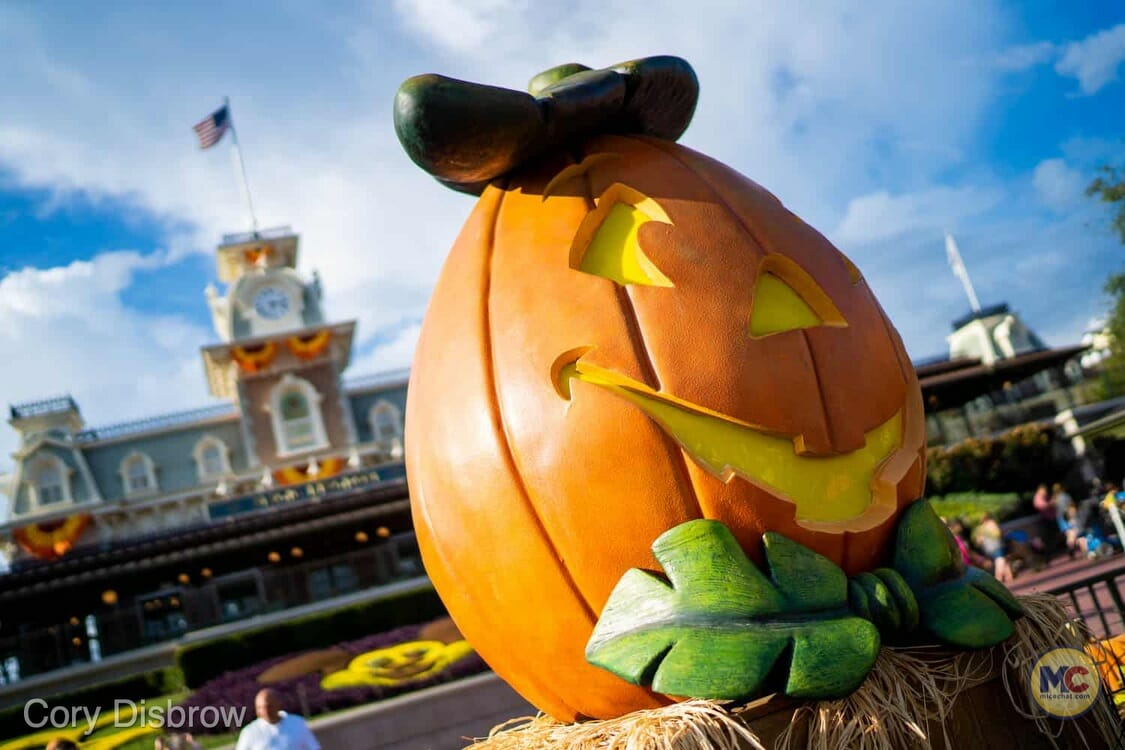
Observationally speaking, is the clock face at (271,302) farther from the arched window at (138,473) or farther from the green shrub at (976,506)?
the green shrub at (976,506)

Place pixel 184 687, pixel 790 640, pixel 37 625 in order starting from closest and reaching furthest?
1. pixel 790 640
2. pixel 184 687
3. pixel 37 625

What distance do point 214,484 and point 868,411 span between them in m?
41.9

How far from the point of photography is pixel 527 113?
238cm

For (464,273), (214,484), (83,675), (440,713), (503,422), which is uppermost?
(214,484)

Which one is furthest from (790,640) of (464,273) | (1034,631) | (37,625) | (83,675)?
(37,625)

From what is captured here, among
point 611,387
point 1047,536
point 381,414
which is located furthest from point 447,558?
point 381,414

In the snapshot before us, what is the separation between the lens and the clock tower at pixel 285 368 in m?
37.2

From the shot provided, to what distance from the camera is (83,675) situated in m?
16.6

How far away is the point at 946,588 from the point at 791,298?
89cm

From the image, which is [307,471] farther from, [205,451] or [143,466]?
A: [143,466]

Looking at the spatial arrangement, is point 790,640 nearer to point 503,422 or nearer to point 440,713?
point 503,422

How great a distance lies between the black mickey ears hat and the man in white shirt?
4021mm

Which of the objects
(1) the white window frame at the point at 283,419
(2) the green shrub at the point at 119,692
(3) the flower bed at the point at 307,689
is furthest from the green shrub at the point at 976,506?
(1) the white window frame at the point at 283,419

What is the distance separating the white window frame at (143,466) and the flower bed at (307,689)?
103 ft
